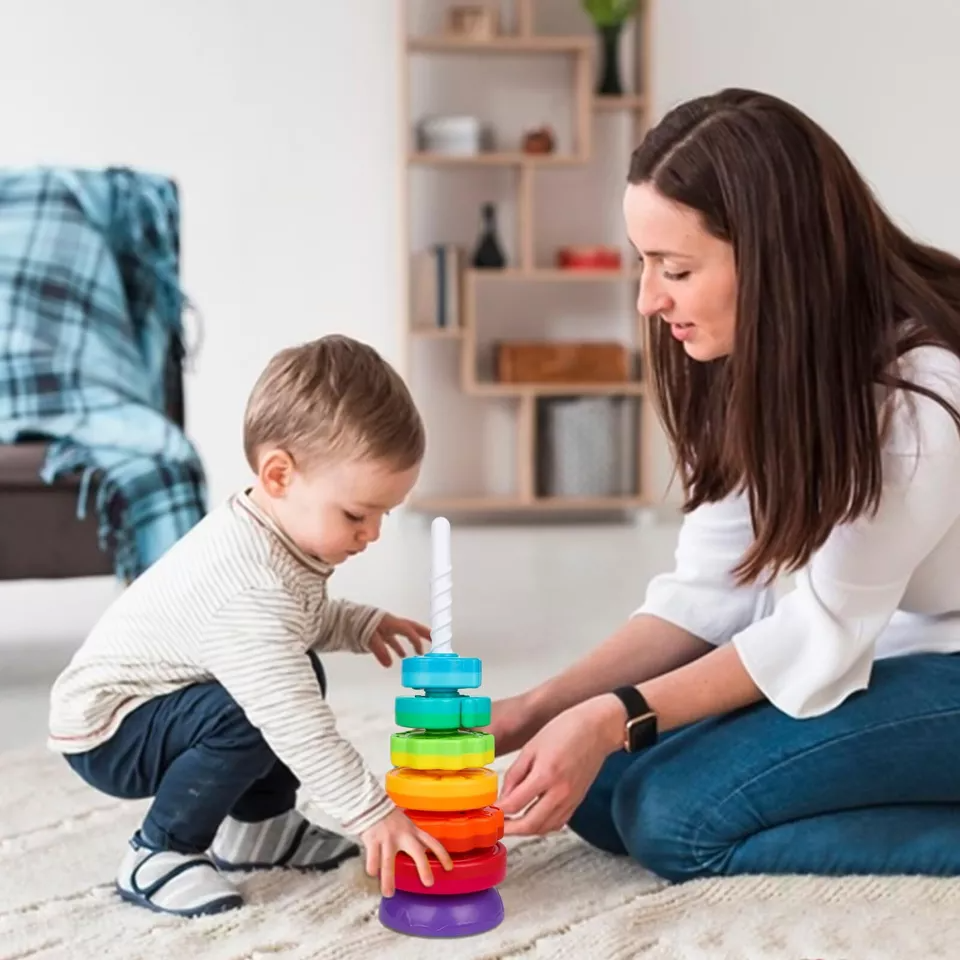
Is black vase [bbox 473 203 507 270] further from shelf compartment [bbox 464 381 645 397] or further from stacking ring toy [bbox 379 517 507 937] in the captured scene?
stacking ring toy [bbox 379 517 507 937]

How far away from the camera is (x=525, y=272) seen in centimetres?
493

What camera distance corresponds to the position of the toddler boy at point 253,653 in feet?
4.30

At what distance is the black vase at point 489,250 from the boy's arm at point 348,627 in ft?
11.6

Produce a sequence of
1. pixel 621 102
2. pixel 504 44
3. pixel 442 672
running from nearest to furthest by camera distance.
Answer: pixel 442 672
pixel 504 44
pixel 621 102

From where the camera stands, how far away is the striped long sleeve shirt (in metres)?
1.30

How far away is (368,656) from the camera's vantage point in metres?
2.76

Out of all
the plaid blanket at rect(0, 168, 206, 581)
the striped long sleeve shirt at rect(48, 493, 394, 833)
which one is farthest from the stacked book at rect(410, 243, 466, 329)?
the striped long sleeve shirt at rect(48, 493, 394, 833)

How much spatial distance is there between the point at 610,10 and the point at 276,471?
12.9ft

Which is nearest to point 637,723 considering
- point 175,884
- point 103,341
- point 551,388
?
point 175,884

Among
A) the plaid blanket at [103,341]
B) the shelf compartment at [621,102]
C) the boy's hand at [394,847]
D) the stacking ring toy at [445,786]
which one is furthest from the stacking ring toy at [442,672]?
the shelf compartment at [621,102]

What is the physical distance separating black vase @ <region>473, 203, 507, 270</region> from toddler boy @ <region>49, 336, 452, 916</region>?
11.9 feet

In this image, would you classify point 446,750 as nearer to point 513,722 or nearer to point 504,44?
point 513,722

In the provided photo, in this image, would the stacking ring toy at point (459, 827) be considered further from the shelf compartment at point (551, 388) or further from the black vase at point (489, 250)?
the black vase at point (489, 250)

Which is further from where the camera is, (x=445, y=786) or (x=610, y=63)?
(x=610, y=63)
